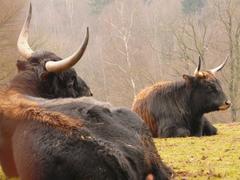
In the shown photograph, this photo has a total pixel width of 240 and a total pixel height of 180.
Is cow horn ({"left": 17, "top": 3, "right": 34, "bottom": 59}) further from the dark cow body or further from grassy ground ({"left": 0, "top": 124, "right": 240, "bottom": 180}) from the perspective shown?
the dark cow body

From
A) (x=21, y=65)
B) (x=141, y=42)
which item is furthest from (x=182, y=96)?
(x=141, y=42)

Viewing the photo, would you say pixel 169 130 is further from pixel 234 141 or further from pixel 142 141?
pixel 142 141

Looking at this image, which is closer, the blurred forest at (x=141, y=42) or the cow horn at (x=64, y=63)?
the cow horn at (x=64, y=63)

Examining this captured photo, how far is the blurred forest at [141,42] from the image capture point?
3559 centimetres

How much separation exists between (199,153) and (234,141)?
79.9 inches

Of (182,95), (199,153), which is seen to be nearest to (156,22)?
(182,95)

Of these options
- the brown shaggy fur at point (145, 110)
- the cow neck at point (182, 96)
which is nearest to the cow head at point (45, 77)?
the brown shaggy fur at point (145, 110)

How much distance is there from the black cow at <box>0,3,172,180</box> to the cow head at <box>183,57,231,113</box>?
353 inches

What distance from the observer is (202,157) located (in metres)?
8.85

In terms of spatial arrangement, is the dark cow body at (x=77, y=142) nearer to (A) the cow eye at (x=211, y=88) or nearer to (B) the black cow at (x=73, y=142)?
(B) the black cow at (x=73, y=142)

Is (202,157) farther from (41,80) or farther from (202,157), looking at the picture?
(41,80)

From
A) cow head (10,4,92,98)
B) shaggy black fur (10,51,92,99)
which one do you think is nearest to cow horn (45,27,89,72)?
cow head (10,4,92,98)

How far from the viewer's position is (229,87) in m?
36.0

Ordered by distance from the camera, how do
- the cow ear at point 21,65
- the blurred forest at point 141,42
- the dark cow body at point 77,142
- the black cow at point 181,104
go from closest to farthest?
1. the dark cow body at point 77,142
2. the cow ear at point 21,65
3. the black cow at point 181,104
4. the blurred forest at point 141,42
